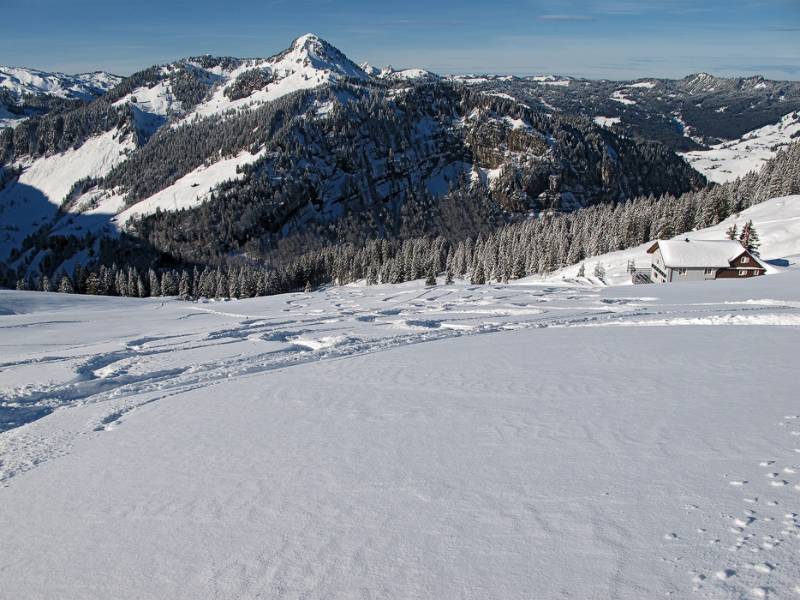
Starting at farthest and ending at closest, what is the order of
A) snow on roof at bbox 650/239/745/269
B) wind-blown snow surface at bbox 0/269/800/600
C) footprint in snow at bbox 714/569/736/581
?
snow on roof at bbox 650/239/745/269 → wind-blown snow surface at bbox 0/269/800/600 → footprint in snow at bbox 714/569/736/581

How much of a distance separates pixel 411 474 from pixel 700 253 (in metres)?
63.4

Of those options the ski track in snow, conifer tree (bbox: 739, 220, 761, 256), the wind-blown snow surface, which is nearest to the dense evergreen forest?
conifer tree (bbox: 739, 220, 761, 256)

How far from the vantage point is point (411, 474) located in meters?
8.69

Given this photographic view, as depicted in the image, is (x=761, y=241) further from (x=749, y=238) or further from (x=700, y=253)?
(x=700, y=253)

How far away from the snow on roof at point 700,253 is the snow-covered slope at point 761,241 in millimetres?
6939

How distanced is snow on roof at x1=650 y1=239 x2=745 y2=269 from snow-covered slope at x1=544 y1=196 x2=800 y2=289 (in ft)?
22.8

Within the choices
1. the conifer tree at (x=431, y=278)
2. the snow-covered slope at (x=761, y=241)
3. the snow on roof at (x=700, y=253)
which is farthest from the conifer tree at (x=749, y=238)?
the conifer tree at (x=431, y=278)

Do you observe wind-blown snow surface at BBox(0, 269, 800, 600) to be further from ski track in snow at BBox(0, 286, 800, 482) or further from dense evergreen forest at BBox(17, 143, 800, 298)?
dense evergreen forest at BBox(17, 143, 800, 298)

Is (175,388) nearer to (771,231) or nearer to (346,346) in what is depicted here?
(346,346)

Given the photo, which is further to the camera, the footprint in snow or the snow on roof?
the snow on roof

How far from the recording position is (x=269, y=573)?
6074 millimetres

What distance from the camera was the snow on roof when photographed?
5950 cm

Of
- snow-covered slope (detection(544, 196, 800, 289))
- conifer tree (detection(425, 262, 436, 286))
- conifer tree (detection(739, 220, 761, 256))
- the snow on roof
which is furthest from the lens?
conifer tree (detection(425, 262, 436, 286))

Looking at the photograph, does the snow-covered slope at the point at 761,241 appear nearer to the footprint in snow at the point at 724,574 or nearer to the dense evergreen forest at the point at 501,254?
the dense evergreen forest at the point at 501,254
